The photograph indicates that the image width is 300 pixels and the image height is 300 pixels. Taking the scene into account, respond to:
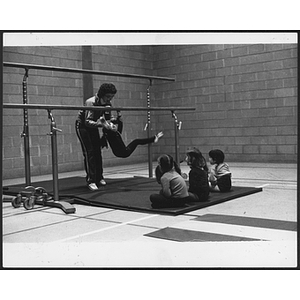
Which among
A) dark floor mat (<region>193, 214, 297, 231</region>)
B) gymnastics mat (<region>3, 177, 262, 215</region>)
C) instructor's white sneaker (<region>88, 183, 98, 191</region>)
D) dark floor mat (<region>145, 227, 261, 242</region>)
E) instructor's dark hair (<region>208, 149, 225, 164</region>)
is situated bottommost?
dark floor mat (<region>145, 227, 261, 242</region>)

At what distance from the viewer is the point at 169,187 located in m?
3.37

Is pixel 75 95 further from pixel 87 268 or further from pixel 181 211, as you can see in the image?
pixel 87 268

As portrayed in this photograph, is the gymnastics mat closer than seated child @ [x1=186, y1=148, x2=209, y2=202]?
Yes

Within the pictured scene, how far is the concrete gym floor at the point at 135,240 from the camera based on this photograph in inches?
84.6

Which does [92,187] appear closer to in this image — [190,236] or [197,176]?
[197,176]

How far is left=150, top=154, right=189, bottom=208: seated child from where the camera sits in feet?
10.9

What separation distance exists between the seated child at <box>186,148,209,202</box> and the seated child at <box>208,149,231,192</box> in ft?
1.61

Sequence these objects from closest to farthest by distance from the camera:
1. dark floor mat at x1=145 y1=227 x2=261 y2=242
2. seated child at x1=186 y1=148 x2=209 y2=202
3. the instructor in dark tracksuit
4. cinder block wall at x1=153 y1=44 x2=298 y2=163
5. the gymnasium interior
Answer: the gymnasium interior → dark floor mat at x1=145 y1=227 x2=261 y2=242 → seated child at x1=186 y1=148 x2=209 y2=202 → the instructor in dark tracksuit → cinder block wall at x1=153 y1=44 x2=298 y2=163

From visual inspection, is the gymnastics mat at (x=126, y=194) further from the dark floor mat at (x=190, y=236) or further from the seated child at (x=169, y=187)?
the dark floor mat at (x=190, y=236)

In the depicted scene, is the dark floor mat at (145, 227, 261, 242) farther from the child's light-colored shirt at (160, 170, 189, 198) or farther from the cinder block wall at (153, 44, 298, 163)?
the cinder block wall at (153, 44, 298, 163)

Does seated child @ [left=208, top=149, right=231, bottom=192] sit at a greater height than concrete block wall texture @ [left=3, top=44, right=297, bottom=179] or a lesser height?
lesser

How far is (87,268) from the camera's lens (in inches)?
82.4

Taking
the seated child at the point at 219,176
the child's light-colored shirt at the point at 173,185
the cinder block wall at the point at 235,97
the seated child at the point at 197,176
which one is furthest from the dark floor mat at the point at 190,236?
the cinder block wall at the point at 235,97

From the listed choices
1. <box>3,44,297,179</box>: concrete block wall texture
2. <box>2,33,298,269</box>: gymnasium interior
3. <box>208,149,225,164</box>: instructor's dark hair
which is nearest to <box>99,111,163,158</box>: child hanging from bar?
<box>2,33,298,269</box>: gymnasium interior
